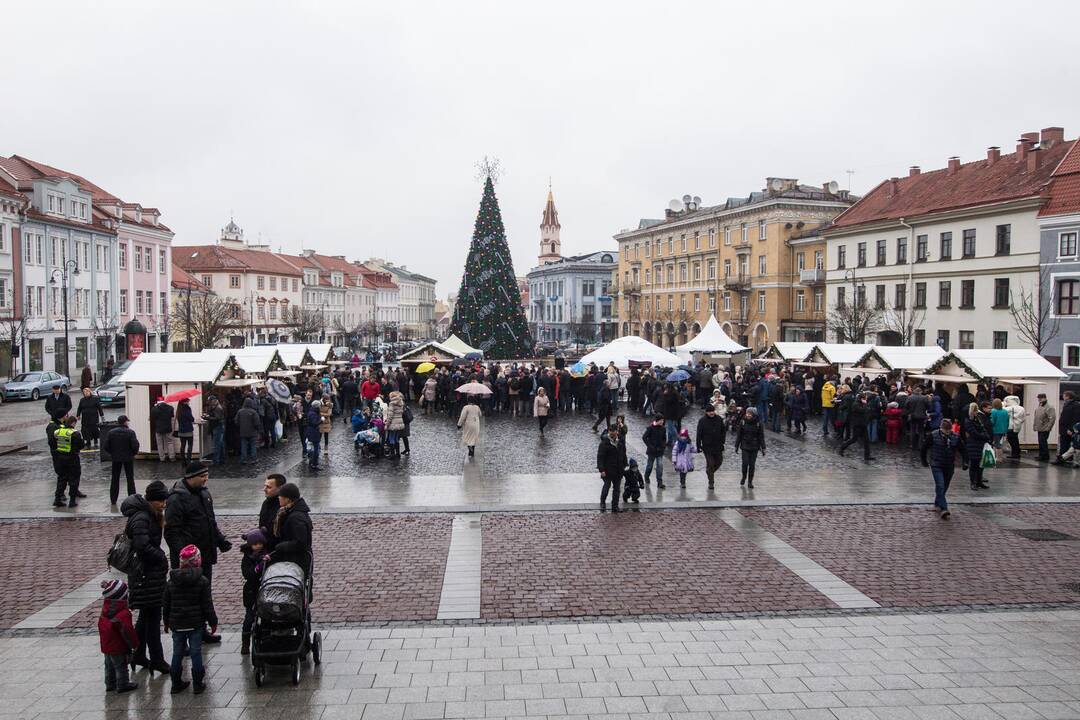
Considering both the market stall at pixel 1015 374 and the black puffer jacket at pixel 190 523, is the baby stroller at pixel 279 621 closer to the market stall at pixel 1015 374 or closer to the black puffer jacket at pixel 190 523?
the black puffer jacket at pixel 190 523

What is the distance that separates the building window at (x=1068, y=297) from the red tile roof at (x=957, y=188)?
4.86 m

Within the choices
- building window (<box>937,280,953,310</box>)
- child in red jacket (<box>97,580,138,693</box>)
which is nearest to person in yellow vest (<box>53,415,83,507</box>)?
child in red jacket (<box>97,580,138,693</box>)

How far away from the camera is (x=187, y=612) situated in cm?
656

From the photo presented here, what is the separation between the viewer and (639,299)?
8569 cm

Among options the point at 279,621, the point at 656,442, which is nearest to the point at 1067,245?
the point at 656,442

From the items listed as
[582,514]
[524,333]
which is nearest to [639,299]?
[524,333]

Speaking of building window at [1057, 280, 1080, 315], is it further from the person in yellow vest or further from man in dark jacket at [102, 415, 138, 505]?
the person in yellow vest

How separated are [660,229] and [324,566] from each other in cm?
7301

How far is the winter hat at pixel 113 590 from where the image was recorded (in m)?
6.55

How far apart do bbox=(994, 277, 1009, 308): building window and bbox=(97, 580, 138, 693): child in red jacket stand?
43.3m

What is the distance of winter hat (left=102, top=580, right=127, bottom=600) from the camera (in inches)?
258

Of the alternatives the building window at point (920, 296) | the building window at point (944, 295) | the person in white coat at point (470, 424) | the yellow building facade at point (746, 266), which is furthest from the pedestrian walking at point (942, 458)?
the yellow building facade at point (746, 266)

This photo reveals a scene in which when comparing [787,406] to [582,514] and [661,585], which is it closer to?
[582,514]

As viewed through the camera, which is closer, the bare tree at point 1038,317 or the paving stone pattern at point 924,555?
the paving stone pattern at point 924,555
